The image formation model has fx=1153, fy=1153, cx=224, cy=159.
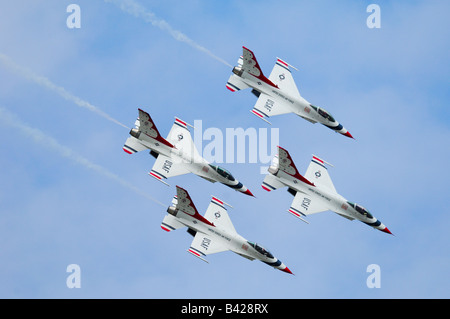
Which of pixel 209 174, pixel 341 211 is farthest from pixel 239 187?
pixel 341 211

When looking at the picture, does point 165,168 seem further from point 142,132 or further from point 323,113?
point 323,113

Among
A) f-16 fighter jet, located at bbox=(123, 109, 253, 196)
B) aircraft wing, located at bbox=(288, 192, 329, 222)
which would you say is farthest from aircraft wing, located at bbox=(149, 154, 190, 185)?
aircraft wing, located at bbox=(288, 192, 329, 222)

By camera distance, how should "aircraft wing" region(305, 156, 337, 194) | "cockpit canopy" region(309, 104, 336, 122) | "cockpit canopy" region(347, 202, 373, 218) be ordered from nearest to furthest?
1. "cockpit canopy" region(347, 202, 373, 218)
2. "aircraft wing" region(305, 156, 337, 194)
3. "cockpit canopy" region(309, 104, 336, 122)

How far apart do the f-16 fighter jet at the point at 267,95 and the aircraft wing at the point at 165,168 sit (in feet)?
27.4

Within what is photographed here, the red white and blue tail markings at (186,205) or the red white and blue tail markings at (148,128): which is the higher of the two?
the red white and blue tail markings at (148,128)

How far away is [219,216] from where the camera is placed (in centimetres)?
9288

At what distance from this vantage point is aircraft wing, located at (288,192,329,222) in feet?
311

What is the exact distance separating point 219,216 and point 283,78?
46.5 ft

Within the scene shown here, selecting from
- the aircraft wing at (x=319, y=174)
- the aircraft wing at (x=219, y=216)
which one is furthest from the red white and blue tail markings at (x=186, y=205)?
the aircraft wing at (x=319, y=174)

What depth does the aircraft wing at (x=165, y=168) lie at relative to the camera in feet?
307

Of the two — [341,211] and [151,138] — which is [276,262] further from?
[151,138]

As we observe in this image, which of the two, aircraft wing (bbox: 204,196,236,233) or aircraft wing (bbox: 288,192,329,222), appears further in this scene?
aircraft wing (bbox: 288,192,329,222)

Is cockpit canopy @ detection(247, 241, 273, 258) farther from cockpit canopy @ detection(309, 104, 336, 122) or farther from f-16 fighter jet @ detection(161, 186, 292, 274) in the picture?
cockpit canopy @ detection(309, 104, 336, 122)

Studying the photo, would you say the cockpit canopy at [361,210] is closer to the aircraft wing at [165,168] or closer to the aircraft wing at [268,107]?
the aircraft wing at [268,107]
